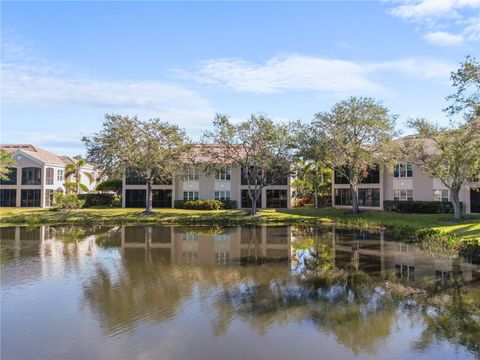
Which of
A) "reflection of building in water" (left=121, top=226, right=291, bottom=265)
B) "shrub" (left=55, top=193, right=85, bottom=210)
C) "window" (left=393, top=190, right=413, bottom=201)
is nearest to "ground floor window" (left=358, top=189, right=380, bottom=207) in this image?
"window" (left=393, top=190, right=413, bottom=201)

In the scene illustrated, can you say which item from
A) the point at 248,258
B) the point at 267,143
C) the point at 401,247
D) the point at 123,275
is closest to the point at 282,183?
the point at 267,143

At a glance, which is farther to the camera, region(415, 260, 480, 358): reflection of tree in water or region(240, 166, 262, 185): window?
region(240, 166, 262, 185): window

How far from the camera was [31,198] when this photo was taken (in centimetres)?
5109

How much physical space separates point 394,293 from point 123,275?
10745 millimetres

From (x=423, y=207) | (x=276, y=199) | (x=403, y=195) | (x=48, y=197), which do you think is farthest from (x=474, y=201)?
(x=48, y=197)

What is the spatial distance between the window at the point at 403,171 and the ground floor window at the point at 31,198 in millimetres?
44334

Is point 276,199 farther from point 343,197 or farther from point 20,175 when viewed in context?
point 20,175

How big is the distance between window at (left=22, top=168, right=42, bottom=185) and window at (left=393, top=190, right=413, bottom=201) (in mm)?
44027

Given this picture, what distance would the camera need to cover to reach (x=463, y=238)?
944 inches

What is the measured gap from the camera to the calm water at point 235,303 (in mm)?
9734

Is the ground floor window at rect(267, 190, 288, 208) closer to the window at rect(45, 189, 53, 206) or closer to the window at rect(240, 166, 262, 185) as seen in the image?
the window at rect(240, 166, 262, 185)

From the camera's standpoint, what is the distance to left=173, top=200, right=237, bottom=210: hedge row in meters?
46.2

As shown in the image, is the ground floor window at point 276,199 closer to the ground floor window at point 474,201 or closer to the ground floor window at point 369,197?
the ground floor window at point 369,197

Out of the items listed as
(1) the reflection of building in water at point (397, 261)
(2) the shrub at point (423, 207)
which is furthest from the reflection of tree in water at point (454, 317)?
(2) the shrub at point (423, 207)
